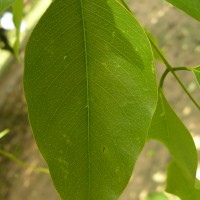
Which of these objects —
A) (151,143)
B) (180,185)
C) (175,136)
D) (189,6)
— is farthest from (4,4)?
(151,143)

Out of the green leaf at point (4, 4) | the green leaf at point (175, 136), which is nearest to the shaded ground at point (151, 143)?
the green leaf at point (175, 136)

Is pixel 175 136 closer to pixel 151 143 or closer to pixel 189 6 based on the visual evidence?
pixel 189 6

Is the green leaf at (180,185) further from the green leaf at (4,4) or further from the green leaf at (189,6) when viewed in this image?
the green leaf at (4,4)

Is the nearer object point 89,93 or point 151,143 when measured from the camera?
point 89,93

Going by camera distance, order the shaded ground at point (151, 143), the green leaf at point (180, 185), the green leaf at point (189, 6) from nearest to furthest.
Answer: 1. the green leaf at point (189, 6)
2. the green leaf at point (180, 185)
3. the shaded ground at point (151, 143)

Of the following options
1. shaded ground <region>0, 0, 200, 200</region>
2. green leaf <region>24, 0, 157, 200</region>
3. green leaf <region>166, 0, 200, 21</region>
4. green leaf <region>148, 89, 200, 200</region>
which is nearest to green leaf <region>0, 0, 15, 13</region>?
green leaf <region>24, 0, 157, 200</region>

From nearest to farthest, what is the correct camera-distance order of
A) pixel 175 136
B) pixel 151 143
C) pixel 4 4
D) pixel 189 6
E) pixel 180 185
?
pixel 4 4 → pixel 189 6 → pixel 175 136 → pixel 180 185 → pixel 151 143

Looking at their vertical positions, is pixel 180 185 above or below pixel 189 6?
below
